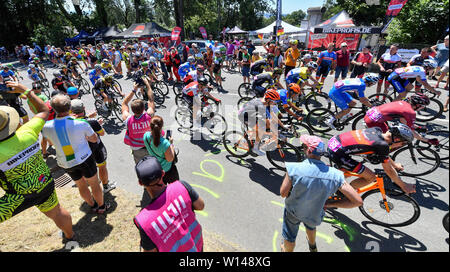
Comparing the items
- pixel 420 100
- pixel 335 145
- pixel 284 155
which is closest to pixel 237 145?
pixel 284 155

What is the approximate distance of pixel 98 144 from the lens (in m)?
4.09

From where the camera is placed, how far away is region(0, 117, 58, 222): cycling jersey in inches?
95.0

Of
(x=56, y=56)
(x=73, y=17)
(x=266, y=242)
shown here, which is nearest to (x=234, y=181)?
(x=266, y=242)

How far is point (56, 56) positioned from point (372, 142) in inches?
1103

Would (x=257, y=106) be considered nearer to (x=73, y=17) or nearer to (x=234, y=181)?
(x=234, y=181)

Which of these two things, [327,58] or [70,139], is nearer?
[70,139]

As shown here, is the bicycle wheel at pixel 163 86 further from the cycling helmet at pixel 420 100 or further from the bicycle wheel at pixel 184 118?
the cycling helmet at pixel 420 100

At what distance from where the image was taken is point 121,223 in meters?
3.73

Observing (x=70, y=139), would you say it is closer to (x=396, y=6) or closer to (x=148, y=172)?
(x=148, y=172)

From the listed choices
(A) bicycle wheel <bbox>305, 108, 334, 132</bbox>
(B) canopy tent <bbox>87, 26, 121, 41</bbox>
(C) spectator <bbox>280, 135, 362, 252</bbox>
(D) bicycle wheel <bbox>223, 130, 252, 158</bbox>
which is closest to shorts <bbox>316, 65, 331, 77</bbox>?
(A) bicycle wheel <bbox>305, 108, 334, 132</bbox>

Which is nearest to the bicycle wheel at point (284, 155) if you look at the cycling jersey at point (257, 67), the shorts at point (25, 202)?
the shorts at point (25, 202)

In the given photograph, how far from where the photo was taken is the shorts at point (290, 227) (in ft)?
9.09

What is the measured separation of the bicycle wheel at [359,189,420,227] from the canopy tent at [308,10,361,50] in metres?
20.8

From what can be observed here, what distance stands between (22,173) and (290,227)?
134 inches
